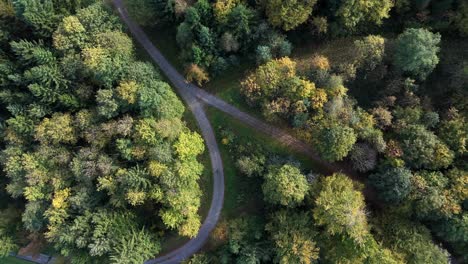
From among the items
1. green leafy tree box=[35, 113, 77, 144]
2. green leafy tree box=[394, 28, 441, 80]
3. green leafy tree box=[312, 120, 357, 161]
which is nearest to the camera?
green leafy tree box=[394, 28, 441, 80]

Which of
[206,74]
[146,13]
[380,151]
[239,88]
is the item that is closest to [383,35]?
[380,151]

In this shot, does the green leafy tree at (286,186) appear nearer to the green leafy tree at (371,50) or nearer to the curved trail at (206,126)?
the curved trail at (206,126)

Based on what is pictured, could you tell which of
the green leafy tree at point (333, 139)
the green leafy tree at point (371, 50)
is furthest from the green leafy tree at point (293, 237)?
the green leafy tree at point (371, 50)

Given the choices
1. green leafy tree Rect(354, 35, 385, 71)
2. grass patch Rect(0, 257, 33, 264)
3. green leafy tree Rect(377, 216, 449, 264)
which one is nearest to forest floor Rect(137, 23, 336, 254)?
green leafy tree Rect(377, 216, 449, 264)

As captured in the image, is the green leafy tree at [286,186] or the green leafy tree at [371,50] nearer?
the green leafy tree at [286,186]

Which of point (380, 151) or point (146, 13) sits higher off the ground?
point (146, 13)

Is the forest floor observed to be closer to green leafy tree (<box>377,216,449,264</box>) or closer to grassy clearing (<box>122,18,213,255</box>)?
grassy clearing (<box>122,18,213,255</box>)

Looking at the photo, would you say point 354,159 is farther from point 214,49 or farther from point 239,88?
point 214,49
